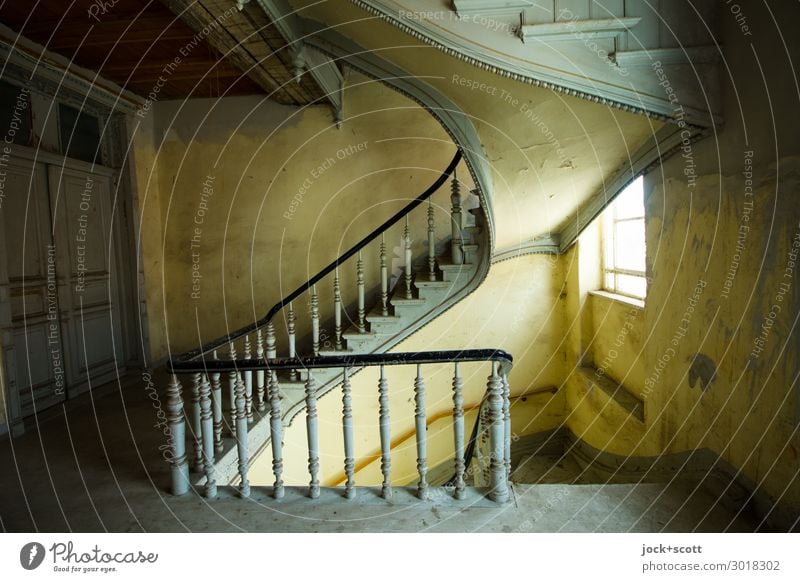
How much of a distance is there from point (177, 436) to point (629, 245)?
3.96 meters

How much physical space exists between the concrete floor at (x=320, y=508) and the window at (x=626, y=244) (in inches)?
83.6

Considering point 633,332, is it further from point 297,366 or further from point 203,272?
point 203,272

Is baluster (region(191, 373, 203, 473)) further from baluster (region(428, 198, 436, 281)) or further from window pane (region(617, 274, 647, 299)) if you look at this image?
window pane (region(617, 274, 647, 299))

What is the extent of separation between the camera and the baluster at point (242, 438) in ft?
7.09

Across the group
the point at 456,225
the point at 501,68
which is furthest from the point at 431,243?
the point at 501,68

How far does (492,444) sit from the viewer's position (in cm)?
204

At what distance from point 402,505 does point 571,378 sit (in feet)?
12.2

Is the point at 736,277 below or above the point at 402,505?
above

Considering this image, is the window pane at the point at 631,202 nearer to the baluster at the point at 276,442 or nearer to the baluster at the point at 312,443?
the baluster at the point at 312,443

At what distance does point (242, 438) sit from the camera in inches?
88.5

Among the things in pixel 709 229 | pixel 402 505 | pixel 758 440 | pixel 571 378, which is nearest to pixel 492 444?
pixel 402 505

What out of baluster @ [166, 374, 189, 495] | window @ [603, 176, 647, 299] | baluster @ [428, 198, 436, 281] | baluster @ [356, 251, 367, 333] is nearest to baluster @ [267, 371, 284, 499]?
baluster @ [166, 374, 189, 495]
